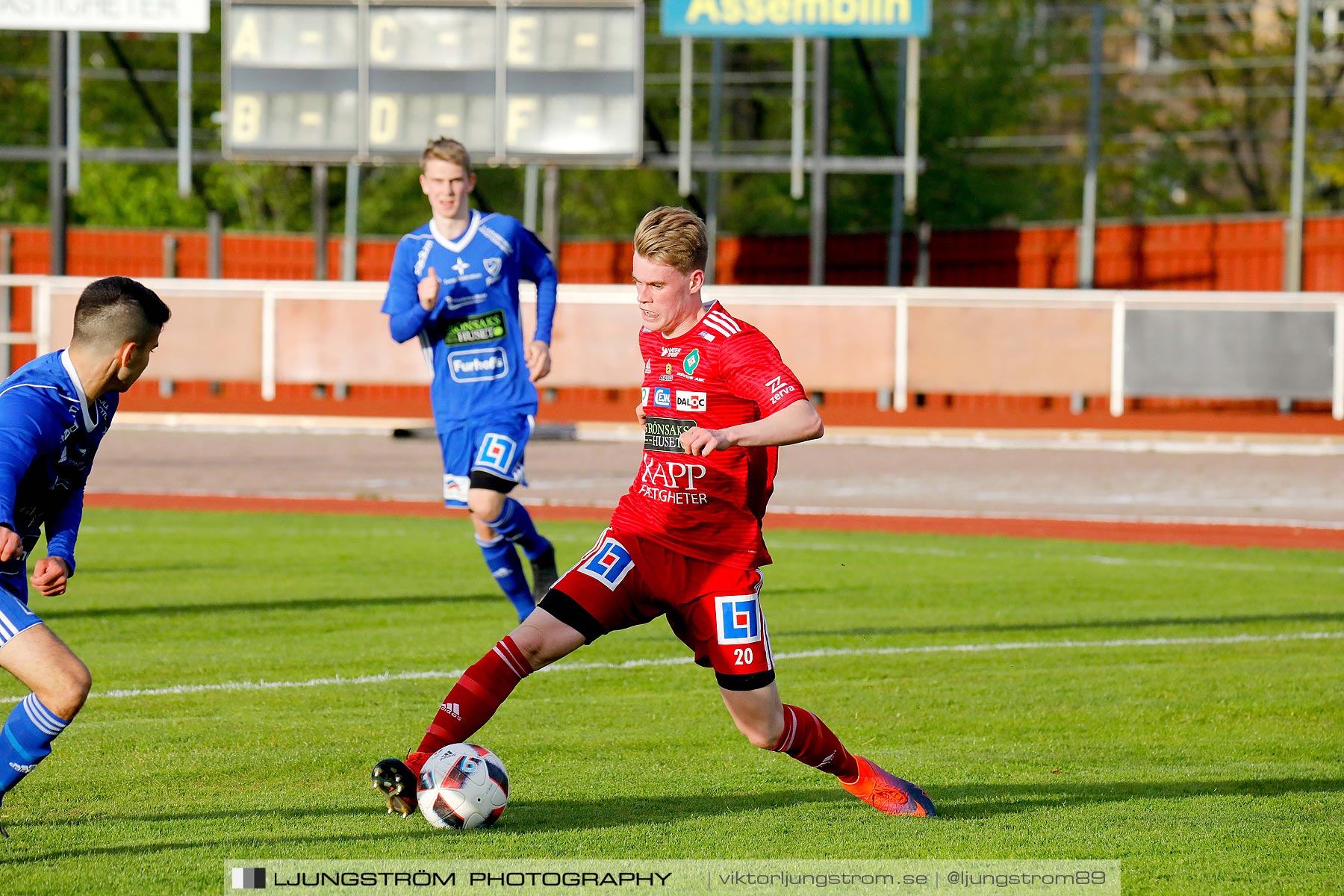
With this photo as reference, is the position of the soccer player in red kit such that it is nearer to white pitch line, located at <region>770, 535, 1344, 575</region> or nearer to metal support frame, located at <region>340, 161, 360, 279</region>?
white pitch line, located at <region>770, 535, 1344, 575</region>

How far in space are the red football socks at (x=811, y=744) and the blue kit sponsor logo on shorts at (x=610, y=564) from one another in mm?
632

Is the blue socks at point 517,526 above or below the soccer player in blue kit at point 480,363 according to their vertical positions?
below

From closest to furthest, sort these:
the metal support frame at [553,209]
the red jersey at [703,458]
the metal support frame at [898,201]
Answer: the red jersey at [703,458] → the metal support frame at [553,209] → the metal support frame at [898,201]

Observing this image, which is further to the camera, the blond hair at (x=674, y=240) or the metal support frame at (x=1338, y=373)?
the metal support frame at (x=1338, y=373)

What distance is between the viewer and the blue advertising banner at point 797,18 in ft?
82.6

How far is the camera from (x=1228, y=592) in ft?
35.6

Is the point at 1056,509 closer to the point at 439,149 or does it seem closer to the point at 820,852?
the point at 439,149

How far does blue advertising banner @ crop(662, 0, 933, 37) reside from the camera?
25.2m

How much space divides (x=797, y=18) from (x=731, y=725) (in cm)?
1982

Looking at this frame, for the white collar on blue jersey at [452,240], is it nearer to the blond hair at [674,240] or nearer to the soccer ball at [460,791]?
the blond hair at [674,240]

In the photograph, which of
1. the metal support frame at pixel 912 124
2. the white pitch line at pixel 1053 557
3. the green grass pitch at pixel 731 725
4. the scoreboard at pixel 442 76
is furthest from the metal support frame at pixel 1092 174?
the green grass pitch at pixel 731 725

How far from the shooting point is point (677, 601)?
5281mm

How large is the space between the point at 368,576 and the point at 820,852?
6522 mm

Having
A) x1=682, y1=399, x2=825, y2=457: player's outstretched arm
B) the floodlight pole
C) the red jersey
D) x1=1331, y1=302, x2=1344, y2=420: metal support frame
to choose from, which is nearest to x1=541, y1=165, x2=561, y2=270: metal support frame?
the floodlight pole
